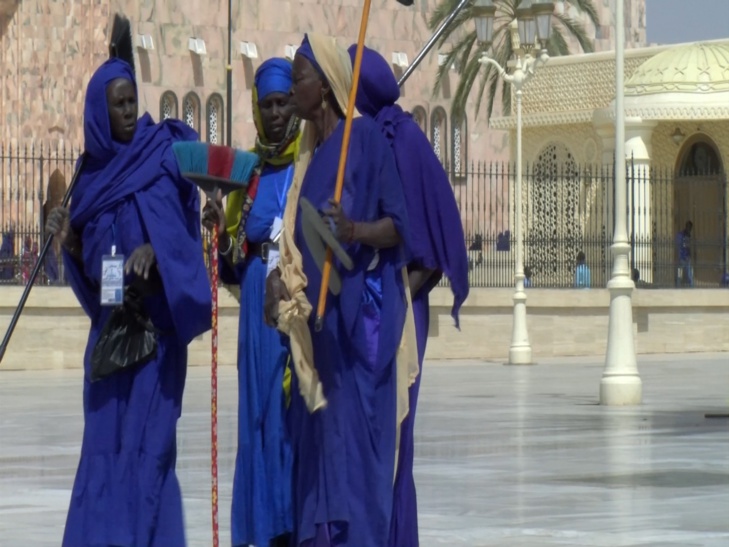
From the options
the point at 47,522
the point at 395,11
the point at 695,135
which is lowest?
the point at 47,522

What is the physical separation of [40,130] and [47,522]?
3221 centimetres

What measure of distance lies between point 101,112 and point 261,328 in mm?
983

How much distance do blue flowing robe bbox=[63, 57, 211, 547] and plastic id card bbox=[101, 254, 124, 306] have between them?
0.09 meters

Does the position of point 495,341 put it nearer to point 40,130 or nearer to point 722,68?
point 722,68

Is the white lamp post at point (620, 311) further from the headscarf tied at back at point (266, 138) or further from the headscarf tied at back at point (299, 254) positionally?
the headscarf tied at back at point (299, 254)

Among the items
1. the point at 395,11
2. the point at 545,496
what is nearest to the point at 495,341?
the point at 545,496

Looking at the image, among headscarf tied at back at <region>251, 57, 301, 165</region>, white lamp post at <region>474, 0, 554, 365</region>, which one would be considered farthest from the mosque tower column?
headscarf tied at back at <region>251, 57, 301, 165</region>

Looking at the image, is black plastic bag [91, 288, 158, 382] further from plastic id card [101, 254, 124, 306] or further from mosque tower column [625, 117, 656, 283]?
mosque tower column [625, 117, 656, 283]

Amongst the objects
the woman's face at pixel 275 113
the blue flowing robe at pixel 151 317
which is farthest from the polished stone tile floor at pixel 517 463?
the woman's face at pixel 275 113

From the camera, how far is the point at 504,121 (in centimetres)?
3528

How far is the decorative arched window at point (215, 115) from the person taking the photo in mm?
43938

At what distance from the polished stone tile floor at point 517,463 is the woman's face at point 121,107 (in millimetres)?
1985

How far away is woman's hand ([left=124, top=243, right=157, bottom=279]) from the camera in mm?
6391

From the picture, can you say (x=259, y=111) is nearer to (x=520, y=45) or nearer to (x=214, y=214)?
(x=214, y=214)
